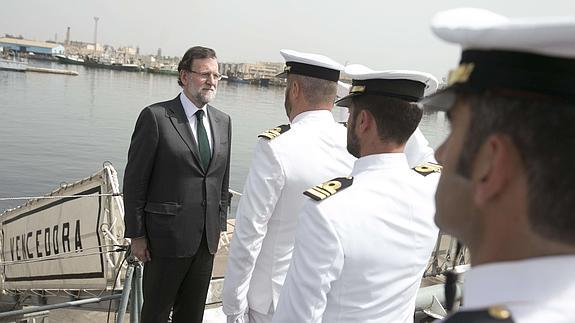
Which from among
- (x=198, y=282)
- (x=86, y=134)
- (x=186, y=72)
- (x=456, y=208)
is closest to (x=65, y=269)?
(x=198, y=282)

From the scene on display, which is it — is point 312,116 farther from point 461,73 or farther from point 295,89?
point 461,73

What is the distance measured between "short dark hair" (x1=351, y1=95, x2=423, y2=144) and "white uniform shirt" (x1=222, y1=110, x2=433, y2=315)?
1.75 feet

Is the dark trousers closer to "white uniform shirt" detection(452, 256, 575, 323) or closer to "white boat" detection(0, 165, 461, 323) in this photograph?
"white boat" detection(0, 165, 461, 323)

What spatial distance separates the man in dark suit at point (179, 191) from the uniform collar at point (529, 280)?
232 centimetres

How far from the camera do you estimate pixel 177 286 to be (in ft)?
9.90

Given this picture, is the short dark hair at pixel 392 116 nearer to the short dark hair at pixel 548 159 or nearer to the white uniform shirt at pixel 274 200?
the white uniform shirt at pixel 274 200

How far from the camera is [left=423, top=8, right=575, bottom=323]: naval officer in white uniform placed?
0.75 m

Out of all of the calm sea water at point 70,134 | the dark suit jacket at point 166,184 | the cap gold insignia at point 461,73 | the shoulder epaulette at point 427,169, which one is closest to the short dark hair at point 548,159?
the cap gold insignia at point 461,73

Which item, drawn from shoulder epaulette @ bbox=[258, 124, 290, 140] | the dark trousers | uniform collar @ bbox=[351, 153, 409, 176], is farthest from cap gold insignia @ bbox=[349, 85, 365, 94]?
the dark trousers

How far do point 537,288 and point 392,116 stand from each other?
1.03 meters

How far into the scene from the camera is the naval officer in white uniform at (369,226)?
1566mm

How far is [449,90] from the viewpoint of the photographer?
2.90 feet

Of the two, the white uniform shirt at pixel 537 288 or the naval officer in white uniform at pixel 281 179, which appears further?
the naval officer in white uniform at pixel 281 179

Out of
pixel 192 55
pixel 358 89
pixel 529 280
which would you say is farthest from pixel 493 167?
pixel 192 55
